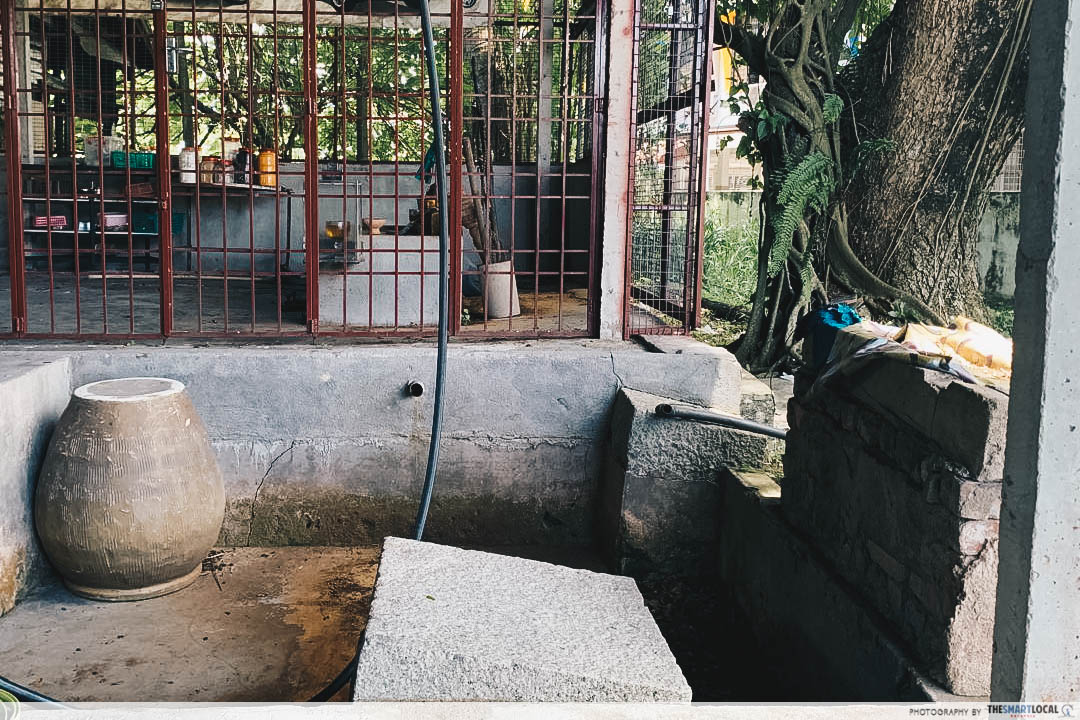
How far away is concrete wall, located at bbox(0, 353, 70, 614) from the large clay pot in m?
0.09

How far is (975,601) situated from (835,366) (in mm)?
1243

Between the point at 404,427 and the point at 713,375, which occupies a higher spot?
the point at 713,375

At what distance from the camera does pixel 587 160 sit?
28.4ft

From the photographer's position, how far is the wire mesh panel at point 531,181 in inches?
242

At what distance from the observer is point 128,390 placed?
4699 mm

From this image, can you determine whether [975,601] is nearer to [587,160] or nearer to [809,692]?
[809,692]

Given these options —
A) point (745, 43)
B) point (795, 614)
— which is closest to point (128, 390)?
point (795, 614)

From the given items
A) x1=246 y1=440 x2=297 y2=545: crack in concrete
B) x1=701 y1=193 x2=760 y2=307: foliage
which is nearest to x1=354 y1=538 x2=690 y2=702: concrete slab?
x1=246 y1=440 x2=297 y2=545: crack in concrete

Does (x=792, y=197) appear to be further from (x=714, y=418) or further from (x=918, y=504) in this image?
(x=918, y=504)

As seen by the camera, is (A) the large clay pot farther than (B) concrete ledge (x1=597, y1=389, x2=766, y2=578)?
No

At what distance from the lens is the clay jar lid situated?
4.57 m

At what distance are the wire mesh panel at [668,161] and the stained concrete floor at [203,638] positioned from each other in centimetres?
240

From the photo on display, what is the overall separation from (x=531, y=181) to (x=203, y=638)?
6.09 meters

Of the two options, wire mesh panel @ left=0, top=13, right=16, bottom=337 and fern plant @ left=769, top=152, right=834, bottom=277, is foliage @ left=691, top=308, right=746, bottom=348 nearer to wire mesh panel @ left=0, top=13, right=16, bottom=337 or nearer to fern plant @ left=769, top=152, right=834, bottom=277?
fern plant @ left=769, top=152, right=834, bottom=277
